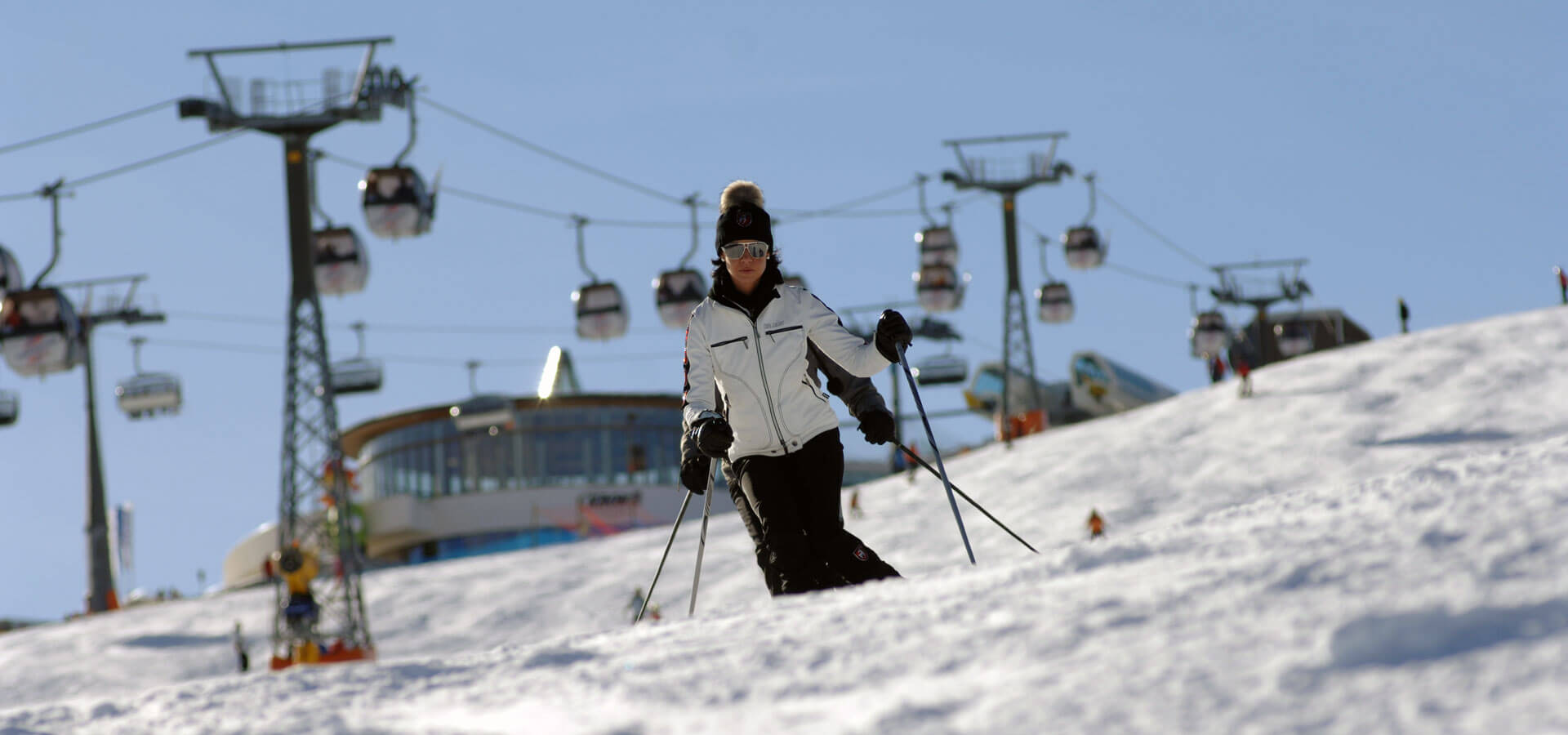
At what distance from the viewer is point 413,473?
56.9m

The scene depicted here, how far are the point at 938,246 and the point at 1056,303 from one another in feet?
20.3

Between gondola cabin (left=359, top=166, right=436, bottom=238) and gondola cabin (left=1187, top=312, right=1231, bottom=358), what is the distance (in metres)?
35.7

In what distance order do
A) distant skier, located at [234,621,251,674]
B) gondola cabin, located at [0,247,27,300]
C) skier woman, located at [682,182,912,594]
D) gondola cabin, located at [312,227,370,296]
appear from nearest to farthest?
skier woman, located at [682,182,912,594] < distant skier, located at [234,621,251,674] < gondola cabin, located at [312,227,370,296] < gondola cabin, located at [0,247,27,300]

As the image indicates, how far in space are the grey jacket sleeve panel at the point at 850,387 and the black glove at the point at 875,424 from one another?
21 millimetres

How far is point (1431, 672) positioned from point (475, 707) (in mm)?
1838

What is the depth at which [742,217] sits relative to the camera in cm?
603

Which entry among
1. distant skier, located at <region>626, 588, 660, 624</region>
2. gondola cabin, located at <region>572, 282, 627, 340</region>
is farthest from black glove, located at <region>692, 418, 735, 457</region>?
gondola cabin, located at <region>572, 282, 627, 340</region>

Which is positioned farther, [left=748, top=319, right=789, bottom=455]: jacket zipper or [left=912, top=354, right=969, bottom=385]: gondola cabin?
[left=912, top=354, right=969, bottom=385]: gondola cabin

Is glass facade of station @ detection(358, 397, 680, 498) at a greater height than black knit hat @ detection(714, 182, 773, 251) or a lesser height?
lesser

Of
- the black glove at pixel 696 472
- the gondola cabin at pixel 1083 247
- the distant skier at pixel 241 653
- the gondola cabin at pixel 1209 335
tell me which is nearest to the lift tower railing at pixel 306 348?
the distant skier at pixel 241 653

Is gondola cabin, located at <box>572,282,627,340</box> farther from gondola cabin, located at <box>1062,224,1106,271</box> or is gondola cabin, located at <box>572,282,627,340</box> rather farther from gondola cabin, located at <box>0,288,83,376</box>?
gondola cabin, located at <box>1062,224,1106,271</box>

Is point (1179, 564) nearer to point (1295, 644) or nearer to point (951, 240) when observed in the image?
point (1295, 644)

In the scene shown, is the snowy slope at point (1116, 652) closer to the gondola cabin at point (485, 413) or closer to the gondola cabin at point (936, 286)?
the gondola cabin at point (936, 286)

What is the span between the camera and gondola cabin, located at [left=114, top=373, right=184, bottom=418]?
44.3 metres
